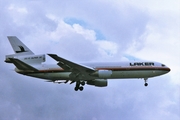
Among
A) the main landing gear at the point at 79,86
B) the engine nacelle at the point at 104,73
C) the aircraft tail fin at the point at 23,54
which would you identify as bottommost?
the main landing gear at the point at 79,86

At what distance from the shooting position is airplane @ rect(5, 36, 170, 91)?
195 ft

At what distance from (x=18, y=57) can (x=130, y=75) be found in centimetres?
1942

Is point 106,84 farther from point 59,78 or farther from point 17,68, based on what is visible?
point 17,68

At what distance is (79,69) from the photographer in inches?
2350

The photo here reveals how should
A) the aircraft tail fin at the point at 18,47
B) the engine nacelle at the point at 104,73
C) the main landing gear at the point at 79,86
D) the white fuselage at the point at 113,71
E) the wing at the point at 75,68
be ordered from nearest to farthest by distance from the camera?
the wing at the point at 75,68, the engine nacelle at the point at 104,73, the white fuselage at the point at 113,71, the main landing gear at the point at 79,86, the aircraft tail fin at the point at 18,47

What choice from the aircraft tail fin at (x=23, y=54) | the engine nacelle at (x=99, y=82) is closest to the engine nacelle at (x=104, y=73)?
the engine nacelle at (x=99, y=82)

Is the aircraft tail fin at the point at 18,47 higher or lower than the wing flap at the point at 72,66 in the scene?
higher

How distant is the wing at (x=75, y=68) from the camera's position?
5841cm

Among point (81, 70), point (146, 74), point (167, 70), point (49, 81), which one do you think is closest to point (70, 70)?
point (81, 70)

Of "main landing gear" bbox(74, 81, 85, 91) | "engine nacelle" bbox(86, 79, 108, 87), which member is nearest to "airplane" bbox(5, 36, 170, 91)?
"main landing gear" bbox(74, 81, 85, 91)

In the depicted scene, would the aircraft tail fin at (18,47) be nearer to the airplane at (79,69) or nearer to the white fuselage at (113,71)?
the airplane at (79,69)

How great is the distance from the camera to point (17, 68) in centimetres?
6175

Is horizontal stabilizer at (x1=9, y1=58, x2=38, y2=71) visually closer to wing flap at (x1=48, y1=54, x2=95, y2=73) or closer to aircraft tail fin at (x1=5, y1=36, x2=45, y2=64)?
aircraft tail fin at (x1=5, y1=36, x2=45, y2=64)

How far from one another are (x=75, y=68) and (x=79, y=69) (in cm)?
69
